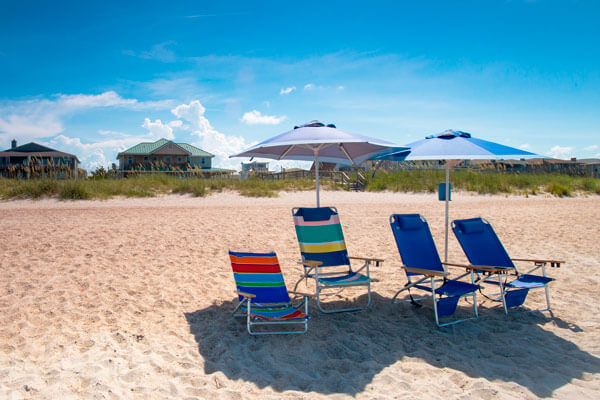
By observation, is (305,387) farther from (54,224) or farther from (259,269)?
(54,224)

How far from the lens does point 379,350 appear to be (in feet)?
11.7

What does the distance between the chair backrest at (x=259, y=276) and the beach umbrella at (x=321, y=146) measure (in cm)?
117

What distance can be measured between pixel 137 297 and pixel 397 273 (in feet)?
11.3

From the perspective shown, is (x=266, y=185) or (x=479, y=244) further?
(x=266, y=185)

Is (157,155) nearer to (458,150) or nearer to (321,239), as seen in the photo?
(321,239)

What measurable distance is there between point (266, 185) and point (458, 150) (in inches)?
563

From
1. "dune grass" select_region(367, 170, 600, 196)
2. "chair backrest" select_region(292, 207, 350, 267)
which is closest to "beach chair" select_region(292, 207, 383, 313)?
"chair backrest" select_region(292, 207, 350, 267)

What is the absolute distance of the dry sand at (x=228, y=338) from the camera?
2.95 m

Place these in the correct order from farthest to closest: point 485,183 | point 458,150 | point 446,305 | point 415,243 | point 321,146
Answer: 1. point 485,183
2. point 321,146
3. point 415,243
4. point 458,150
5. point 446,305

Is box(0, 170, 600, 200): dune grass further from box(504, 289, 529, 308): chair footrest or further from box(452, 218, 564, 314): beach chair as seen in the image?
box(504, 289, 529, 308): chair footrest

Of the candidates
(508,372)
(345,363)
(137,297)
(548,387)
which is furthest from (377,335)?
(137,297)

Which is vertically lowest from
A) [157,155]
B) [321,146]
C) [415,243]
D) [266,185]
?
[415,243]

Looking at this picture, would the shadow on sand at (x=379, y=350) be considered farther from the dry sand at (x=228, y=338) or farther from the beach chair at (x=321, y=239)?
the beach chair at (x=321, y=239)

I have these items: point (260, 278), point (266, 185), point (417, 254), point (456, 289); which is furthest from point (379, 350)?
point (266, 185)
